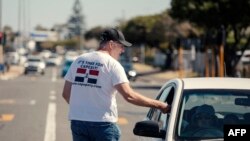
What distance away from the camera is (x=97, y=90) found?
6.55 metres

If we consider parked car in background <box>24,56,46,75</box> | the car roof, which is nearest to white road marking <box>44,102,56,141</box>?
the car roof

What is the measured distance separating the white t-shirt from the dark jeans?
0.15 ft

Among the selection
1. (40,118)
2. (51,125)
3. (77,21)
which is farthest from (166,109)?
(77,21)

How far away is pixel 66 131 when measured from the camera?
52.1 feet

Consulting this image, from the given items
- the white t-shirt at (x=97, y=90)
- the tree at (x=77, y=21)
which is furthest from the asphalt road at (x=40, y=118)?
the tree at (x=77, y=21)

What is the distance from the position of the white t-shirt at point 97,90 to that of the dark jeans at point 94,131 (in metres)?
0.04

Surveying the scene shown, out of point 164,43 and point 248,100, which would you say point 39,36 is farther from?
point 248,100

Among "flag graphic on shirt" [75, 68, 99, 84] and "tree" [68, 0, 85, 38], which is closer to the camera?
"flag graphic on shirt" [75, 68, 99, 84]

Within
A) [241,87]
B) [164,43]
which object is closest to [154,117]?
[241,87]

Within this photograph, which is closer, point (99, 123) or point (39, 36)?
point (99, 123)

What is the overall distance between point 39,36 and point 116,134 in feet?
452

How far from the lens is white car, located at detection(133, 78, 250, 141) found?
642 centimetres

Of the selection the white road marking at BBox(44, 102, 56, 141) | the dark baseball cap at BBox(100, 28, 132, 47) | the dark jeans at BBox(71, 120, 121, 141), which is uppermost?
the dark baseball cap at BBox(100, 28, 132, 47)

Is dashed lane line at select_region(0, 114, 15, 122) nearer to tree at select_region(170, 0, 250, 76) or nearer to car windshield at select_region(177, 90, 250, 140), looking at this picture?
car windshield at select_region(177, 90, 250, 140)
